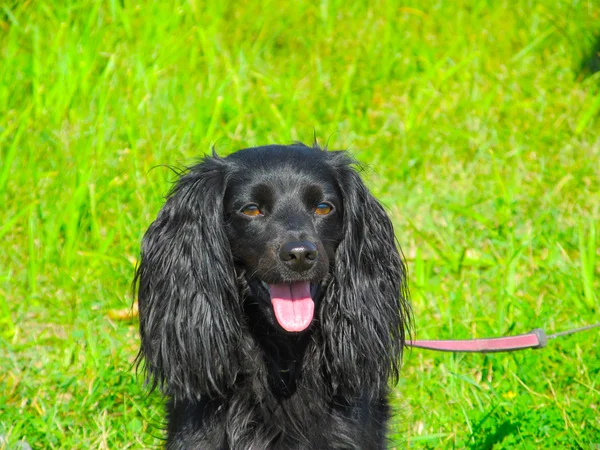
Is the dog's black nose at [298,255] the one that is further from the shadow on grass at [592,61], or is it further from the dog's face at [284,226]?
the shadow on grass at [592,61]

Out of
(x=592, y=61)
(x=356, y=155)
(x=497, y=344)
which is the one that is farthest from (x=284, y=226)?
(x=592, y=61)

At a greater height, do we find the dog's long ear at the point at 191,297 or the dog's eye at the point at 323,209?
the dog's eye at the point at 323,209

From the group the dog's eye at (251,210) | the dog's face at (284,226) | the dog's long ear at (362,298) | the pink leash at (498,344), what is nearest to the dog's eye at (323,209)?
the dog's face at (284,226)

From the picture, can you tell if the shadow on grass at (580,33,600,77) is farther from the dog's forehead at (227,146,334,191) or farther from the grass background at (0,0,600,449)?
the dog's forehead at (227,146,334,191)

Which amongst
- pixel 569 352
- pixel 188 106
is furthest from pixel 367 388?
pixel 188 106

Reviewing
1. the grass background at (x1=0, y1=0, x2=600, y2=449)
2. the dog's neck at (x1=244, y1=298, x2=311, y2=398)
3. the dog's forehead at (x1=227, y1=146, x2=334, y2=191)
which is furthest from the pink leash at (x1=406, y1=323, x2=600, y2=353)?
the dog's forehead at (x1=227, y1=146, x2=334, y2=191)

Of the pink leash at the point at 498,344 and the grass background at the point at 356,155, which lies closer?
the pink leash at the point at 498,344

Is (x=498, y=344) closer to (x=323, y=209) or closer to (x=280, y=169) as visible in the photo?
(x=323, y=209)

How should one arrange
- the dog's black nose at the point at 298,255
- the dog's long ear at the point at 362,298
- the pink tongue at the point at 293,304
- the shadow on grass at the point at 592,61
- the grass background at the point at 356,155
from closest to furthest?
the dog's black nose at the point at 298,255
the pink tongue at the point at 293,304
the dog's long ear at the point at 362,298
the grass background at the point at 356,155
the shadow on grass at the point at 592,61

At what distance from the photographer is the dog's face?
2869 millimetres

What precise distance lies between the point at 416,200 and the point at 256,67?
5.68 feet

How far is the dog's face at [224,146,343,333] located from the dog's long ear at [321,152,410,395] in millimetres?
54

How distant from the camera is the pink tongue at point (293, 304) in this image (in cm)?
291

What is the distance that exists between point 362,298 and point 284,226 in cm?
46
